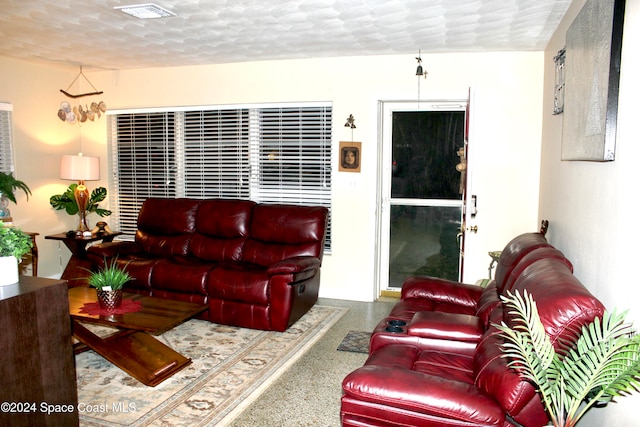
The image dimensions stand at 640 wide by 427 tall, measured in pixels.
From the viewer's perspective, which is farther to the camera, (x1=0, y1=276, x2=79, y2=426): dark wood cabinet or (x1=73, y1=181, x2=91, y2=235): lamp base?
(x1=73, y1=181, x2=91, y2=235): lamp base

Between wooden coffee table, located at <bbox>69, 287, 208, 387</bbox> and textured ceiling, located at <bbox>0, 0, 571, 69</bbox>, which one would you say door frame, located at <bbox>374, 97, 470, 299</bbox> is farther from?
wooden coffee table, located at <bbox>69, 287, 208, 387</bbox>

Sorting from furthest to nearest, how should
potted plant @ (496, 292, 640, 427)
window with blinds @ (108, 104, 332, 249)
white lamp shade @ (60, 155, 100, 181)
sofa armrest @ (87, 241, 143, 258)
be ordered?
white lamp shade @ (60, 155, 100, 181) < window with blinds @ (108, 104, 332, 249) < sofa armrest @ (87, 241, 143, 258) < potted plant @ (496, 292, 640, 427)

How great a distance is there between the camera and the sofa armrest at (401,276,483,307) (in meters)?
3.45

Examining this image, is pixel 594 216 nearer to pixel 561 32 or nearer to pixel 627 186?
pixel 627 186

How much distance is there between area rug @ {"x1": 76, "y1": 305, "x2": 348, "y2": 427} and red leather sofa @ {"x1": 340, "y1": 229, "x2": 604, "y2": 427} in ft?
3.19

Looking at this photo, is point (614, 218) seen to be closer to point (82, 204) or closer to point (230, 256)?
point (230, 256)

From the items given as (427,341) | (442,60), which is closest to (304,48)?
(442,60)

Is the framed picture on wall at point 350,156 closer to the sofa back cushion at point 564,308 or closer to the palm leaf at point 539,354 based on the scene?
the sofa back cushion at point 564,308

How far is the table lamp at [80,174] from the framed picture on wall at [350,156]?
282cm

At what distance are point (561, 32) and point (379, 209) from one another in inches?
91.5

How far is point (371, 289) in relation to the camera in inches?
202

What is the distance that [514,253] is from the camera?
3051 mm

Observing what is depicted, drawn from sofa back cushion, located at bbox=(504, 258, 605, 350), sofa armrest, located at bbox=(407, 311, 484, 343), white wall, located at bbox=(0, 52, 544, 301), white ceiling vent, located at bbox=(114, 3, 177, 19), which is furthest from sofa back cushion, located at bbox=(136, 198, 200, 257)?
sofa back cushion, located at bbox=(504, 258, 605, 350)

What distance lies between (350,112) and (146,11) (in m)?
2.22
